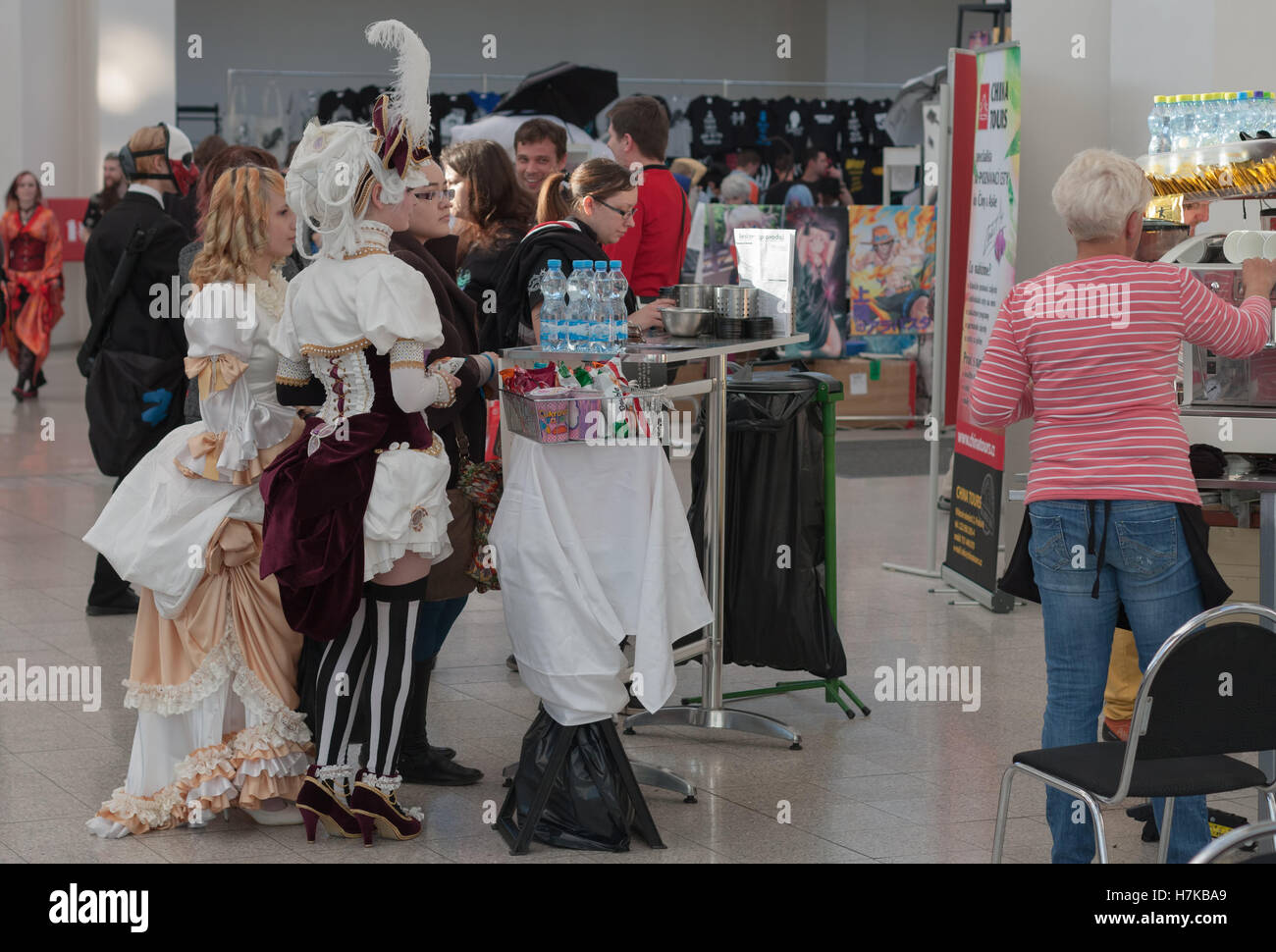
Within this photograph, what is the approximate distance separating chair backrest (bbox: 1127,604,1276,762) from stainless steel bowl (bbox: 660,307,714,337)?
1.87 meters

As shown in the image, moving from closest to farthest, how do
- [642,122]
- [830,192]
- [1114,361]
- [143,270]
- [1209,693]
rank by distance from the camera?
[1209,693], [1114,361], [642,122], [143,270], [830,192]

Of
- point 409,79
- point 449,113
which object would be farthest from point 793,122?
point 409,79

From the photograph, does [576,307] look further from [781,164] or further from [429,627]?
[781,164]

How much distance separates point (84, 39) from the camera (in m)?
16.5

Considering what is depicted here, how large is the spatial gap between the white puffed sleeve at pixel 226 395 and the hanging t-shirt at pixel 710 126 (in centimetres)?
1103

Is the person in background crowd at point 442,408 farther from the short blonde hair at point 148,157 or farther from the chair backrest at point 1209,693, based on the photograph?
the short blonde hair at point 148,157

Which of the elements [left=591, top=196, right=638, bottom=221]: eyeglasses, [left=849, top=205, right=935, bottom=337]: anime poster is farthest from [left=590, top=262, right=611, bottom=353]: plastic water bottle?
[left=849, top=205, right=935, bottom=337]: anime poster

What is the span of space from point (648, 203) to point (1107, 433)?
2516mm

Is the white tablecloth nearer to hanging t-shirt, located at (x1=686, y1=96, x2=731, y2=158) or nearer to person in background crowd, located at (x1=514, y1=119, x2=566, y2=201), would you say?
person in background crowd, located at (x1=514, y1=119, x2=566, y2=201)

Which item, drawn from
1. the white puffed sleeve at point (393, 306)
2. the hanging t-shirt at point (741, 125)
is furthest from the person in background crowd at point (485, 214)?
the hanging t-shirt at point (741, 125)

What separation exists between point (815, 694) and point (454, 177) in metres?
1.97

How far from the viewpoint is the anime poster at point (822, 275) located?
1112 cm

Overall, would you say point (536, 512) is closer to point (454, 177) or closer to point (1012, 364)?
point (1012, 364)

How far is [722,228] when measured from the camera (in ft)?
36.2
